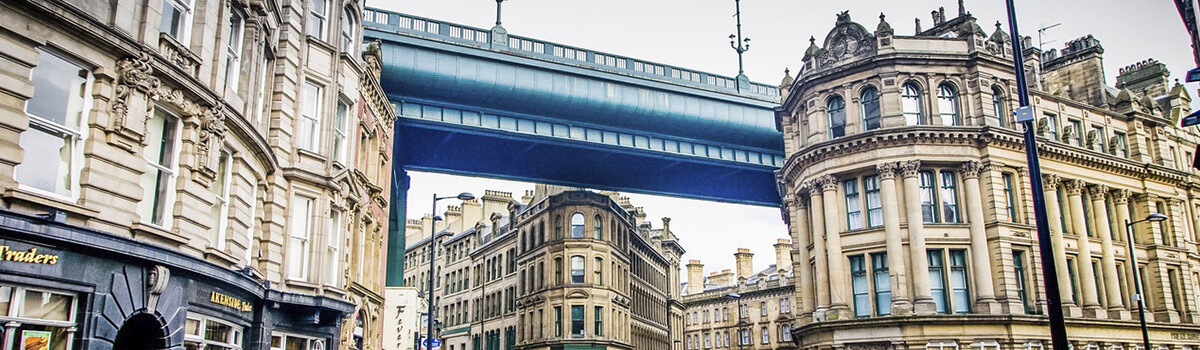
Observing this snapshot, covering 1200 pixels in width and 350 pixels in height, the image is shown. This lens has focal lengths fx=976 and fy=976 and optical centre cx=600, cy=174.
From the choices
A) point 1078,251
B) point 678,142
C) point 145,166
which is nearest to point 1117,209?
point 1078,251

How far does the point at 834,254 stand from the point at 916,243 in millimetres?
3538

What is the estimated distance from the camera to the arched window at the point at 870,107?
1666 inches

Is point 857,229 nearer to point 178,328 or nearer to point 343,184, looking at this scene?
point 343,184

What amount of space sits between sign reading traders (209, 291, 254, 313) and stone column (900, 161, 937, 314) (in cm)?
2790

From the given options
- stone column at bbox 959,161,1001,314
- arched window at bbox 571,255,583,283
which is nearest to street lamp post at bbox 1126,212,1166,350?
stone column at bbox 959,161,1001,314

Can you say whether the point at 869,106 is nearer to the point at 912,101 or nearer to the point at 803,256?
the point at 912,101

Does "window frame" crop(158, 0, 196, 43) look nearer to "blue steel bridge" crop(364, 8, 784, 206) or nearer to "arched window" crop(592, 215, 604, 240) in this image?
"blue steel bridge" crop(364, 8, 784, 206)

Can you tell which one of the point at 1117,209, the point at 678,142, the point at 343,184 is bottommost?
the point at 343,184

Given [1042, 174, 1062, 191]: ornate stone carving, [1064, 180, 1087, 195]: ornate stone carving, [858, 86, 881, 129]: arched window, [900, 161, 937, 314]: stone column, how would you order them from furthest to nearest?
[1064, 180, 1087, 195]: ornate stone carving < [1042, 174, 1062, 191]: ornate stone carving < [858, 86, 881, 129]: arched window < [900, 161, 937, 314]: stone column

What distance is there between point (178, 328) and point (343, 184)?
9.62 m

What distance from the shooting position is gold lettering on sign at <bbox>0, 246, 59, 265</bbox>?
1194 cm

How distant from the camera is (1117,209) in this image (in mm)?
46875

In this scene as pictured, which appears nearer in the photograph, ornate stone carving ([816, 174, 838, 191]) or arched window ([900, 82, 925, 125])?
arched window ([900, 82, 925, 125])

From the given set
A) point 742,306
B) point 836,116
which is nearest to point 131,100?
point 836,116
